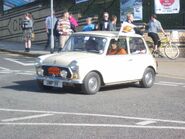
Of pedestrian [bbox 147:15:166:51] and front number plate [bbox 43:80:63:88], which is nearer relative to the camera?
front number plate [bbox 43:80:63:88]

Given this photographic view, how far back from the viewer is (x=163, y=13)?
77.6 feet

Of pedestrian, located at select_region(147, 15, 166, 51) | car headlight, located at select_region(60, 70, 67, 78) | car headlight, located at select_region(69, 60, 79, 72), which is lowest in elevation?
car headlight, located at select_region(60, 70, 67, 78)

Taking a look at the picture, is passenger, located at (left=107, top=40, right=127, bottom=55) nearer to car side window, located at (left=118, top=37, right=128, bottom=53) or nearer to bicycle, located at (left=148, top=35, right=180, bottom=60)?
car side window, located at (left=118, top=37, right=128, bottom=53)

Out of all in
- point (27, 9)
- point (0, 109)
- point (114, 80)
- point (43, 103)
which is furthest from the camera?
point (27, 9)

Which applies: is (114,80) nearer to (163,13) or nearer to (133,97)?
(133,97)

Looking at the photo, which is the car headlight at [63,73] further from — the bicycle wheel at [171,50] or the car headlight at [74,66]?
the bicycle wheel at [171,50]

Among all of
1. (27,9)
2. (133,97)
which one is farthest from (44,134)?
(27,9)

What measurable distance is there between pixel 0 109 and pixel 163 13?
13.8m

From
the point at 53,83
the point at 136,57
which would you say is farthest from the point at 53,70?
the point at 136,57

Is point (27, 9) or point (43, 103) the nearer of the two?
point (43, 103)

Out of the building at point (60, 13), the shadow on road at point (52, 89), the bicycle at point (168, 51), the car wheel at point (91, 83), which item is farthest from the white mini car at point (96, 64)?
the building at point (60, 13)

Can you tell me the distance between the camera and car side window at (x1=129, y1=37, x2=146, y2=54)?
14.7 metres

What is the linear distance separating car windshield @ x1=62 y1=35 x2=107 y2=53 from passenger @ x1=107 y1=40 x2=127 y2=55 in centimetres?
22

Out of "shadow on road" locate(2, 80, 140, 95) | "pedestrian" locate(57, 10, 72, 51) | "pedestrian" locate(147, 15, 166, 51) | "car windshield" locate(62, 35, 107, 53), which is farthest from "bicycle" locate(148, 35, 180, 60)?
"car windshield" locate(62, 35, 107, 53)
